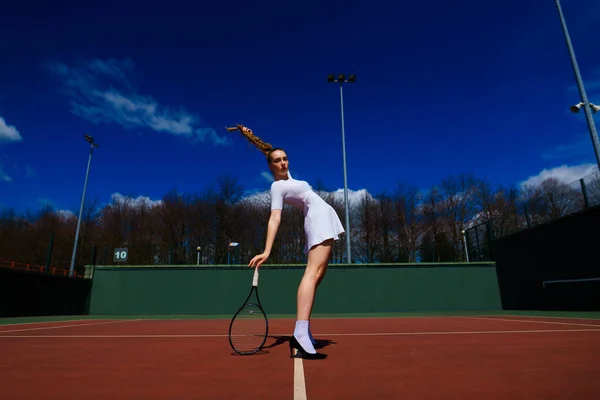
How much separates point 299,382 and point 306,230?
5.42 ft

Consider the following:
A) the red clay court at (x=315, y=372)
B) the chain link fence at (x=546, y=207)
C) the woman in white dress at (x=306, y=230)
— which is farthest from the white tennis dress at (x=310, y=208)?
the chain link fence at (x=546, y=207)

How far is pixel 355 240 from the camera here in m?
32.5

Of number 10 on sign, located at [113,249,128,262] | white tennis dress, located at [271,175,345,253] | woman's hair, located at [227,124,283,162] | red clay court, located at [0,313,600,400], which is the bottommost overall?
red clay court, located at [0,313,600,400]

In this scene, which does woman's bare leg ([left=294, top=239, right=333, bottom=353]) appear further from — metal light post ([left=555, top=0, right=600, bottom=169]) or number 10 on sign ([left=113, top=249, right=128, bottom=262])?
number 10 on sign ([left=113, top=249, right=128, bottom=262])

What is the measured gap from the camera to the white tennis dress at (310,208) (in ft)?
11.1

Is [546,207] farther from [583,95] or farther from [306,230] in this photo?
[306,230]

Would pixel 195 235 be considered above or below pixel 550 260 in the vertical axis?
above

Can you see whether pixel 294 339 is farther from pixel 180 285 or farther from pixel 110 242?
pixel 110 242

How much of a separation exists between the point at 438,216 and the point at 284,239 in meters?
15.7

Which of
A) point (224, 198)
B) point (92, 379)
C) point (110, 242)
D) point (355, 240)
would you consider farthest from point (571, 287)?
point (110, 242)

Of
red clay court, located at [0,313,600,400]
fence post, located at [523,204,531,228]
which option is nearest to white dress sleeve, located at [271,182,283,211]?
red clay court, located at [0,313,600,400]

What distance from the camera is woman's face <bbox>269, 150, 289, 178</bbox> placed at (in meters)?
3.75

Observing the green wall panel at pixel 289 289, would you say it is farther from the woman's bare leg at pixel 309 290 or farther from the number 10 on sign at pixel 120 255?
the woman's bare leg at pixel 309 290

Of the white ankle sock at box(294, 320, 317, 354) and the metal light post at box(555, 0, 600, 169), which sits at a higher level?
the metal light post at box(555, 0, 600, 169)
